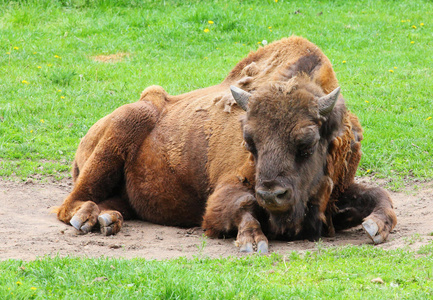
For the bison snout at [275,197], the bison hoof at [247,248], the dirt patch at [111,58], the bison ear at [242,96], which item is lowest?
the dirt patch at [111,58]

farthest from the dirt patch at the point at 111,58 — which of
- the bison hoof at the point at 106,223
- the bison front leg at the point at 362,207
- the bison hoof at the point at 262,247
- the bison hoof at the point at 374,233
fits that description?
the bison hoof at the point at 374,233

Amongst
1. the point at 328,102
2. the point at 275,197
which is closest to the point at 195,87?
the point at 328,102

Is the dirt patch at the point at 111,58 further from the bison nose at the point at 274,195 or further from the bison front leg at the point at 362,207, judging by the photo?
the bison nose at the point at 274,195

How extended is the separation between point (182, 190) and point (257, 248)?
68.0 inches

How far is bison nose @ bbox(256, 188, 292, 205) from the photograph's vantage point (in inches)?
214

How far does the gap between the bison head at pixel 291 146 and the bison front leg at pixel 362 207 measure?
1.78ft

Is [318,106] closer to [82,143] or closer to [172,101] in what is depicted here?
[172,101]

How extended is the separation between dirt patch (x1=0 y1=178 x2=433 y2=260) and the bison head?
30cm

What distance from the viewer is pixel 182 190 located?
7.24 metres

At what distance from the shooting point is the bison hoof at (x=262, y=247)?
565cm

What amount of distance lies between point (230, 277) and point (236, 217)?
60.3 inches

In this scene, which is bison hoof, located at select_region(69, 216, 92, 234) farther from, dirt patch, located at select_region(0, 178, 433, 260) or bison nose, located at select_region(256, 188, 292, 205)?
bison nose, located at select_region(256, 188, 292, 205)

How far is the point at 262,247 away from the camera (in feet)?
18.7

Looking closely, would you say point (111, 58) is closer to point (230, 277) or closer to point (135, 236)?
point (135, 236)
